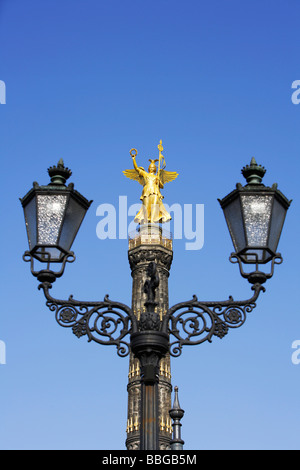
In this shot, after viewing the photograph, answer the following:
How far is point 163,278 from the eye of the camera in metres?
41.5

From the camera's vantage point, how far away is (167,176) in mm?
43469

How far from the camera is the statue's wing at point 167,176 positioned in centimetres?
4322

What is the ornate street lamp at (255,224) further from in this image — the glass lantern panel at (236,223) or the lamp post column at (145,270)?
the lamp post column at (145,270)

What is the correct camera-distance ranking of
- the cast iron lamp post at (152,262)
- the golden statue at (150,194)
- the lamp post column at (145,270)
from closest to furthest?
the cast iron lamp post at (152,262) → the lamp post column at (145,270) → the golden statue at (150,194)

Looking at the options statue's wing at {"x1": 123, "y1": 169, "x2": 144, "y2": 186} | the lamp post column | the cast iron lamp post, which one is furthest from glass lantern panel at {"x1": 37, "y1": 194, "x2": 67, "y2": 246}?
statue's wing at {"x1": 123, "y1": 169, "x2": 144, "y2": 186}

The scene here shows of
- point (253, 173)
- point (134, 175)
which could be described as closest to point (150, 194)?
point (134, 175)

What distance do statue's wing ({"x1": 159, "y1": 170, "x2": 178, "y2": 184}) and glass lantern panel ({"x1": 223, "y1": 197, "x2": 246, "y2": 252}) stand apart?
36.9 metres

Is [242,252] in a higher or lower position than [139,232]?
lower

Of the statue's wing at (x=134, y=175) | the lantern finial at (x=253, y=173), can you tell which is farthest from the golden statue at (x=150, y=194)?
the lantern finial at (x=253, y=173)

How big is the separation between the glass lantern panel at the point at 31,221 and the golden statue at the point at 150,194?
1376 inches

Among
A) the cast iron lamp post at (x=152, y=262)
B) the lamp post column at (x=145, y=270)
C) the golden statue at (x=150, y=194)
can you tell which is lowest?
the cast iron lamp post at (x=152, y=262)
